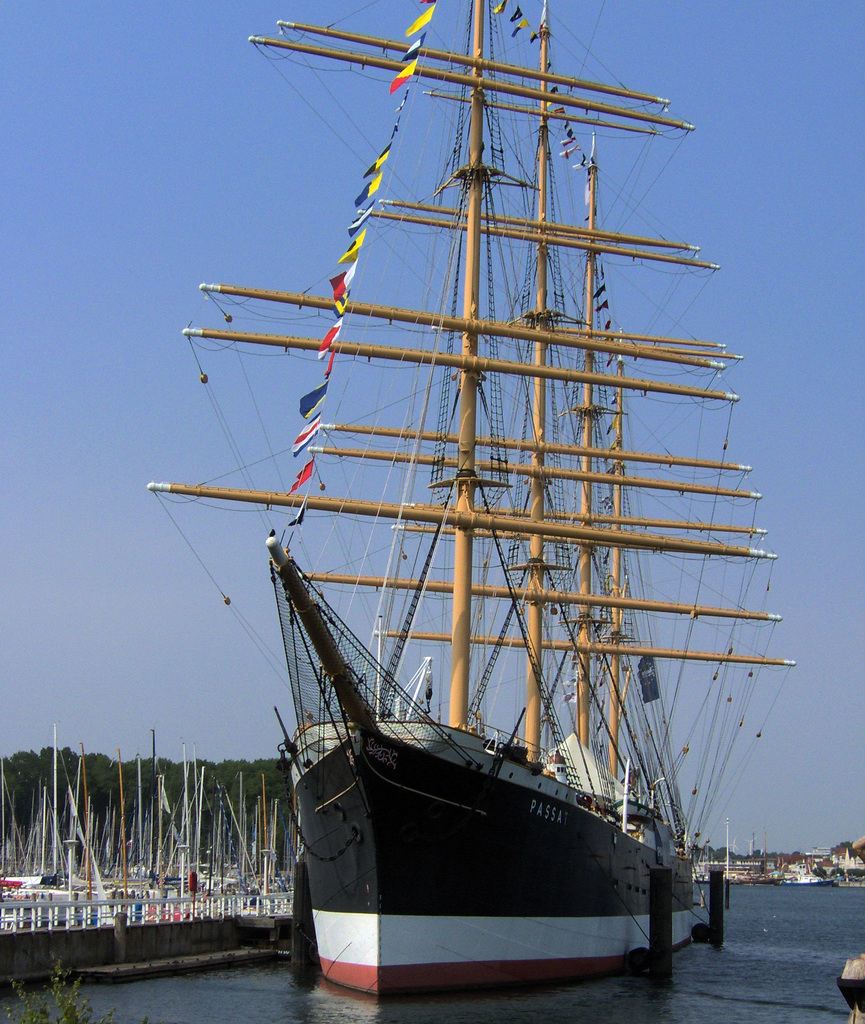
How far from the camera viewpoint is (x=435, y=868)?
27000 mm

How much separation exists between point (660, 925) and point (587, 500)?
79.0ft

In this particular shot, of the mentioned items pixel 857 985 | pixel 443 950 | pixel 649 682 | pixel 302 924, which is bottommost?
pixel 302 924

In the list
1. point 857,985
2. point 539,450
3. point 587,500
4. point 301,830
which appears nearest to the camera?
point 857,985

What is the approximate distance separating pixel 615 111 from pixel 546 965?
88.2ft

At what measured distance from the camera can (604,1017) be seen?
27.3 m

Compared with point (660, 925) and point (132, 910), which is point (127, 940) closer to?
point (132, 910)

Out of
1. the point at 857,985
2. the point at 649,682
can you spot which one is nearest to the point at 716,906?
the point at 649,682

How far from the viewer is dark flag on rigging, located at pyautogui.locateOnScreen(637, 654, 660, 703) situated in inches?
1976

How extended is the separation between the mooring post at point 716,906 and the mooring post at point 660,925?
17068 millimetres

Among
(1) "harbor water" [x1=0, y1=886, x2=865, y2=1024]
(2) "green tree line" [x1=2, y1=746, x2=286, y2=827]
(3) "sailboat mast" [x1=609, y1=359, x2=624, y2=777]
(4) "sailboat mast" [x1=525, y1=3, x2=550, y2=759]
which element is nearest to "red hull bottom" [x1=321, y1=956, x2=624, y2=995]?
(1) "harbor water" [x1=0, y1=886, x2=865, y2=1024]

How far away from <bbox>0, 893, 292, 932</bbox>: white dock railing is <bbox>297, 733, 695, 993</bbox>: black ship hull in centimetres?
643

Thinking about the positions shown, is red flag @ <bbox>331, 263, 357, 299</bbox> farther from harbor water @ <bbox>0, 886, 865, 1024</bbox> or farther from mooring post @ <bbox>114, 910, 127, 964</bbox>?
mooring post @ <bbox>114, 910, 127, 964</bbox>

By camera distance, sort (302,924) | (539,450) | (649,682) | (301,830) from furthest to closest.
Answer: (649,682)
(539,450)
(302,924)
(301,830)

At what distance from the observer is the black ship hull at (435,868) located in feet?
87.4
